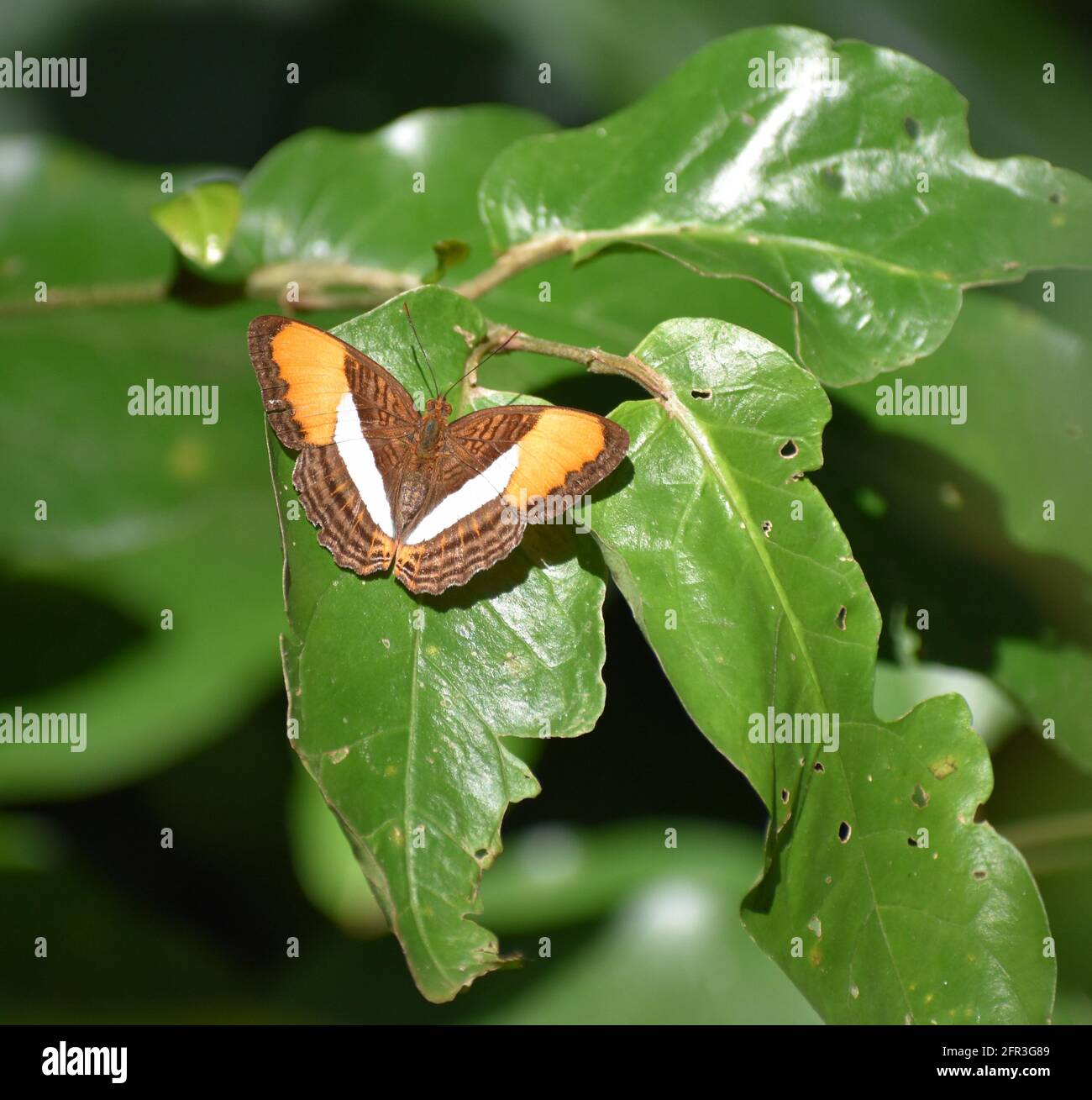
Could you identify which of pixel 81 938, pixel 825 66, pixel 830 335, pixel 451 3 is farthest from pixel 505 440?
pixel 451 3

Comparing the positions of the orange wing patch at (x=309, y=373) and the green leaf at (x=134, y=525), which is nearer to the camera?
the orange wing patch at (x=309, y=373)

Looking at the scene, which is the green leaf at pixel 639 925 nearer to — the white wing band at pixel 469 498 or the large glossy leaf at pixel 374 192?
the white wing band at pixel 469 498

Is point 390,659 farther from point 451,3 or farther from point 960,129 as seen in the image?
point 451,3

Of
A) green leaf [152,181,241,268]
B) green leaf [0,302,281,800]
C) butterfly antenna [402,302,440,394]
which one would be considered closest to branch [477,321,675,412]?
butterfly antenna [402,302,440,394]

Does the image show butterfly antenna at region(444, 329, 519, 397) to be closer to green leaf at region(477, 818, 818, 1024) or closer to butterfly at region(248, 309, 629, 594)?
butterfly at region(248, 309, 629, 594)

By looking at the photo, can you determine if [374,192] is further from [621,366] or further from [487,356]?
[621,366]

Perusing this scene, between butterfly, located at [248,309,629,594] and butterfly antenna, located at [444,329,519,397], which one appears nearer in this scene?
butterfly, located at [248,309,629,594]

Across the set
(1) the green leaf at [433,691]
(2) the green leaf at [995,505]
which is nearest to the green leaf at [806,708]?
(1) the green leaf at [433,691]

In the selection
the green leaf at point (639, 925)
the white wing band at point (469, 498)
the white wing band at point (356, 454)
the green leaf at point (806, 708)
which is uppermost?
the white wing band at point (356, 454)
